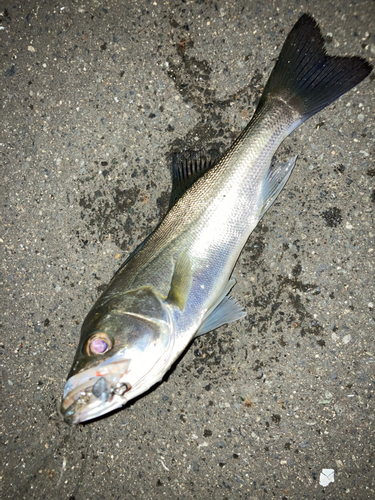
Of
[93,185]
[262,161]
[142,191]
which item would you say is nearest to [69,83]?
[93,185]

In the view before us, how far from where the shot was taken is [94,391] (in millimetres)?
1894

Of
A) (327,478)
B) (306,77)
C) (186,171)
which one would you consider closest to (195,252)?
(186,171)

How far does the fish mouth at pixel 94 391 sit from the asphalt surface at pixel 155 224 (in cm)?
100

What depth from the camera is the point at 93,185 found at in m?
2.98

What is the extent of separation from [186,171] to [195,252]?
27.3 inches

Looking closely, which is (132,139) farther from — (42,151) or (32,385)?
(32,385)

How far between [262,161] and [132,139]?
1247 millimetres

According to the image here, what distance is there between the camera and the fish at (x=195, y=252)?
6.44 ft

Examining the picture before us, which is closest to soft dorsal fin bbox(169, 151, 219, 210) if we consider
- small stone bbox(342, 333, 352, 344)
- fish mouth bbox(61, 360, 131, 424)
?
fish mouth bbox(61, 360, 131, 424)

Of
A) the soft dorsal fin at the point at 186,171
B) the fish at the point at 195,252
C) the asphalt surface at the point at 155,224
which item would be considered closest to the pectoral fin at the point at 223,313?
the fish at the point at 195,252

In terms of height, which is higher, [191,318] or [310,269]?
[191,318]

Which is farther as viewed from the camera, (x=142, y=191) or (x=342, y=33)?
(x=142, y=191)

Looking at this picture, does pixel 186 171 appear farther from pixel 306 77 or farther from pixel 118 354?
pixel 118 354

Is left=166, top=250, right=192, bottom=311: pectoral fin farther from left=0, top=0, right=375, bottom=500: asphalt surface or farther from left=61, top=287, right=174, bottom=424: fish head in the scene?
left=0, top=0, right=375, bottom=500: asphalt surface
